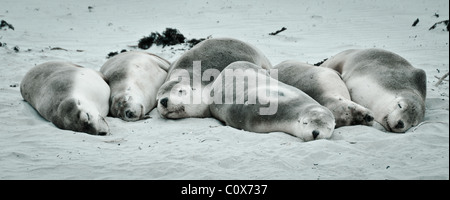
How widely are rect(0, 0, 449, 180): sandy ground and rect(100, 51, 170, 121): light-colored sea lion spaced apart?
0.20m

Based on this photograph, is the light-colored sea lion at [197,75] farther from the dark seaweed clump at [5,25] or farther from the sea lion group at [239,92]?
the dark seaweed clump at [5,25]

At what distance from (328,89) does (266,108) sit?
989 millimetres

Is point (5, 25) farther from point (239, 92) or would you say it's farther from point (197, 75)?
point (239, 92)

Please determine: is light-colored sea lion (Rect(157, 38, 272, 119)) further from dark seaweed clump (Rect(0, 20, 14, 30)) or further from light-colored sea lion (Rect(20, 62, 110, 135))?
dark seaweed clump (Rect(0, 20, 14, 30))

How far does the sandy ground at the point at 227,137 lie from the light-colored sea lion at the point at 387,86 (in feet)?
0.93

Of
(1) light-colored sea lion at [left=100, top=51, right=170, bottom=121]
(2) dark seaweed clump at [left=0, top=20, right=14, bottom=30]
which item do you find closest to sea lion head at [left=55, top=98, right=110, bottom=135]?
(1) light-colored sea lion at [left=100, top=51, right=170, bottom=121]

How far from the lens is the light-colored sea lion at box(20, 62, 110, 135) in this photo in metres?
5.07

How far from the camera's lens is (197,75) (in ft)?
20.6

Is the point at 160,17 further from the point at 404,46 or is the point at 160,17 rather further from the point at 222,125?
the point at 222,125

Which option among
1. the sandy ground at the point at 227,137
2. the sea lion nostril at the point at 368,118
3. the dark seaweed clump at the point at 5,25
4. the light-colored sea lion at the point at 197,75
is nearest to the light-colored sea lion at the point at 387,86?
the sea lion nostril at the point at 368,118

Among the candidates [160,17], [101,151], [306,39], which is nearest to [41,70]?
[101,151]

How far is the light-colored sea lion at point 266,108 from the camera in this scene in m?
4.66

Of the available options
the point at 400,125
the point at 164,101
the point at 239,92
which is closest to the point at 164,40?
the point at 164,101

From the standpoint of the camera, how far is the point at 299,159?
392 cm
